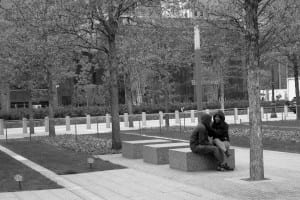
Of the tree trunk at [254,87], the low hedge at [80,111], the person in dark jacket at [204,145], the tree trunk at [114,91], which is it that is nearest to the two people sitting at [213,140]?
the person in dark jacket at [204,145]

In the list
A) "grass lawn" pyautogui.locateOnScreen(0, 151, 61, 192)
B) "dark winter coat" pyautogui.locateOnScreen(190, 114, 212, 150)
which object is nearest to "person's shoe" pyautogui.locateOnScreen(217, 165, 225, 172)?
"dark winter coat" pyautogui.locateOnScreen(190, 114, 212, 150)

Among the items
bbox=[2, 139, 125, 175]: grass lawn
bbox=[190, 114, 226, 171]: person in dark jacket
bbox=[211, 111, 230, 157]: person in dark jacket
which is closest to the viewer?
bbox=[190, 114, 226, 171]: person in dark jacket

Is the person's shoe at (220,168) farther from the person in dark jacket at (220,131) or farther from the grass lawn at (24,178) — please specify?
the grass lawn at (24,178)

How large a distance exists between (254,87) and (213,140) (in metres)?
2.39

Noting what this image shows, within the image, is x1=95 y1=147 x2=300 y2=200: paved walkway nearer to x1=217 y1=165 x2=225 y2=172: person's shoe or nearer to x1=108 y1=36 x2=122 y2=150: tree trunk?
x1=217 y1=165 x2=225 y2=172: person's shoe

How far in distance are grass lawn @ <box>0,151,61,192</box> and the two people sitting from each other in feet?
10.9

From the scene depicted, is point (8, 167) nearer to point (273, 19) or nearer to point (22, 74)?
point (273, 19)

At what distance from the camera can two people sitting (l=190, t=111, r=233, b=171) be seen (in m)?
11.8

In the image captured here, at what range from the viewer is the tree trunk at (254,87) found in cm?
1003

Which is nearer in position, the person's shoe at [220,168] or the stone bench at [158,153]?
the person's shoe at [220,168]

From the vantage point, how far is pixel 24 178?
1160 centimetres

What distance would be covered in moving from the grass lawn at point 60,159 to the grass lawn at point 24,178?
65 cm

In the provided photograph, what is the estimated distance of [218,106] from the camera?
5788 centimetres

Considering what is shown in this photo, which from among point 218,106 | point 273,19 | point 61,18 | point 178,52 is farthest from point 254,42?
point 218,106
